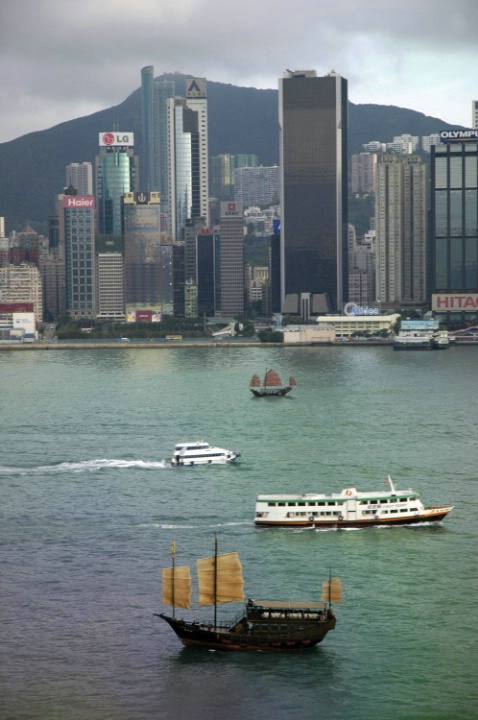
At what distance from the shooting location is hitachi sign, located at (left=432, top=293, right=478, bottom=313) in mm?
111438

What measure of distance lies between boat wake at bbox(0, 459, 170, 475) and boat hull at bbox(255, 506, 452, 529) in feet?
26.5

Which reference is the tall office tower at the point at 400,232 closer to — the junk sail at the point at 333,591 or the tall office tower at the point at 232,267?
the tall office tower at the point at 232,267

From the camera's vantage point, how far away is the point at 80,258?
133250 mm

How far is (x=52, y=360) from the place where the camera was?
85750 millimetres

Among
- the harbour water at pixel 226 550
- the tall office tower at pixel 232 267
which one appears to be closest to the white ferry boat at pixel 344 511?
the harbour water at pixel 226 550

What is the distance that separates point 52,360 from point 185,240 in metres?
54.8

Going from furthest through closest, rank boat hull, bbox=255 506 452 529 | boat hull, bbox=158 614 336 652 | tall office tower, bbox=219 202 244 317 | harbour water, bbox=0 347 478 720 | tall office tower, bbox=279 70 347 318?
1. tall office tower, bbox=219 202 244 317
2. tall office tower, bbox=279 70 347 318
3. boat hull, bbox=255 506 452 529
4. boat hull, bbox=158 614 336 652
5. harbour water, bbox=0 347 478 720

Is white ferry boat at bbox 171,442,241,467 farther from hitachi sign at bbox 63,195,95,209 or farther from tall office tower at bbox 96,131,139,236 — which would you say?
tall office tower at bbox 96,131,139,236

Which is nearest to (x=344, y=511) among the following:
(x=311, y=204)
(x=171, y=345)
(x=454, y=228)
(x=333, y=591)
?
(x=333, y=591)

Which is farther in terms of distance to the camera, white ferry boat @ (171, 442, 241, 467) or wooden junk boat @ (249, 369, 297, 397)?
wooden junk boat @ (249, 369, 297, 397)

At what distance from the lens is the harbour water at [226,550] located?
18.5m

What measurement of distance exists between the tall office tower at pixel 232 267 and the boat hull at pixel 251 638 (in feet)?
375

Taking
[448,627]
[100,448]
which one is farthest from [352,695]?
[100,448]

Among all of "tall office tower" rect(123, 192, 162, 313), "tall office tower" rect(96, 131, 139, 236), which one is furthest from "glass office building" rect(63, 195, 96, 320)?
"tall office tower" rect(96, 131, 139, 236)
